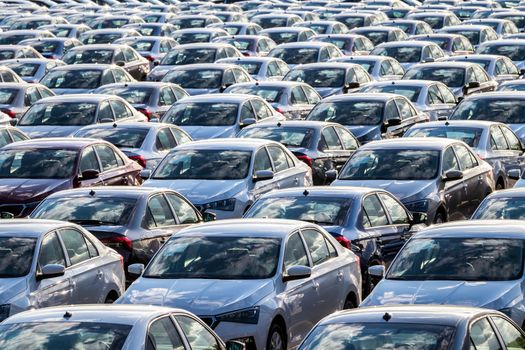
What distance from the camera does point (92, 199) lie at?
20.0 m

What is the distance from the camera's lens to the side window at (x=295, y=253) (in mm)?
16406

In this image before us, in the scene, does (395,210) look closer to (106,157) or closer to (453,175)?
(453,175)

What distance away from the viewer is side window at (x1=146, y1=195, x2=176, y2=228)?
64.8ft

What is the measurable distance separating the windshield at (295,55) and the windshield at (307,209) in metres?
23.1

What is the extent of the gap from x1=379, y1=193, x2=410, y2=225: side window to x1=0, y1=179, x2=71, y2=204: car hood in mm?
4484

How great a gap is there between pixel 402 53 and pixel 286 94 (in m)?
10.4

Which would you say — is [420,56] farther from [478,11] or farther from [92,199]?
[92,199]

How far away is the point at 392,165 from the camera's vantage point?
23.4 m

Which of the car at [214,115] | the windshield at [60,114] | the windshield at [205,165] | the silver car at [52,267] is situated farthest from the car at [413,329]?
the windshield at [60,114]

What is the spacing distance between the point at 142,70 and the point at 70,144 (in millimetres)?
19190

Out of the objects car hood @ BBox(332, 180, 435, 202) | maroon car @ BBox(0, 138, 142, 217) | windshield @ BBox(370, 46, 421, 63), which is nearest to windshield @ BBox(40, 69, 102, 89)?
windshield @ BBox(370, 46, 421, 63)

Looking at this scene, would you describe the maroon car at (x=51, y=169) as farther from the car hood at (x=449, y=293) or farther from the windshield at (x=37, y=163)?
the car hood at (x=449, y=293)

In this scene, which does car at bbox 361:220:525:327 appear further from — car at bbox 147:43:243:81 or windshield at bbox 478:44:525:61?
windshield at bbox 478:44:525:61

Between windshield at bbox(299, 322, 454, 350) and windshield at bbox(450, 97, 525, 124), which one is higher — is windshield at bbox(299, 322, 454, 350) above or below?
above
